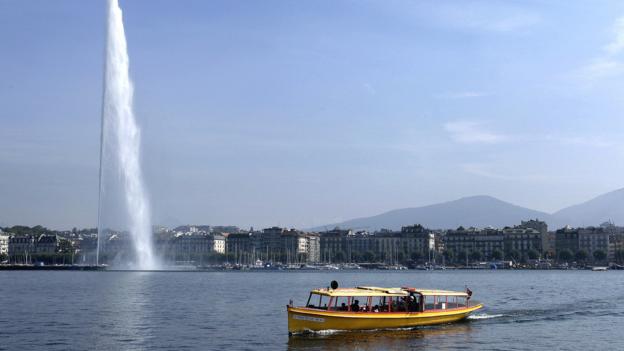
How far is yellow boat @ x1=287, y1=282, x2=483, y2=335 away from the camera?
35875 millimetres

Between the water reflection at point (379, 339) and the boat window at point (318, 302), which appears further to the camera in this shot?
the boat window at point (318, 302)

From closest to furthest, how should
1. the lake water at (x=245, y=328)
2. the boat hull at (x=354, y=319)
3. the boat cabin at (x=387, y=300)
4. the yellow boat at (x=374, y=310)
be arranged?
the lake water at (x=245, y=328) < the boat hull at (x=354, y=319) < the yellow boat at (x=374, y=310) < the boat cabin at (x=387, y=300)

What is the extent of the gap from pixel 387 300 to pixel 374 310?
4.75 feet

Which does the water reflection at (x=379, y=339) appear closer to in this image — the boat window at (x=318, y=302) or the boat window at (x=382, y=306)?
the boat window at (x=382, y=306)

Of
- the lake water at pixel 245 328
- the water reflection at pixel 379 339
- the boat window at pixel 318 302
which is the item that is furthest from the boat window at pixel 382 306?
the boat window at pixel 318 302

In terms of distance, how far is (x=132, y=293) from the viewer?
220ft

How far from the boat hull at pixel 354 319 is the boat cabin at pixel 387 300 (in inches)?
16.0

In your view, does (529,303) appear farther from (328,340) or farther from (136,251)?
(136,251)

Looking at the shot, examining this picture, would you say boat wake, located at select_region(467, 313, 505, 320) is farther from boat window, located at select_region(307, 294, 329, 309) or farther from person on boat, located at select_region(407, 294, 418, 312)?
boat window, located at select_region(307, 294, 329, 309)

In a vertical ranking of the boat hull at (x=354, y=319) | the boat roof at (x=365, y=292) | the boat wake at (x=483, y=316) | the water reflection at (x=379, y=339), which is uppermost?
the boat roof at (x=365, y=292)

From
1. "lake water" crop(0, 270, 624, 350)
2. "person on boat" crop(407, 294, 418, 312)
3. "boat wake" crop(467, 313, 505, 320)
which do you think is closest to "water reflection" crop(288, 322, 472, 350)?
"lake water" crop(0, 270, 624, 350)

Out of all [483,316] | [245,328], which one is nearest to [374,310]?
[245,328]

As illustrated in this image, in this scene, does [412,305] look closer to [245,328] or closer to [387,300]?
[387,300]

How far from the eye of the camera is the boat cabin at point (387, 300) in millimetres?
37188
